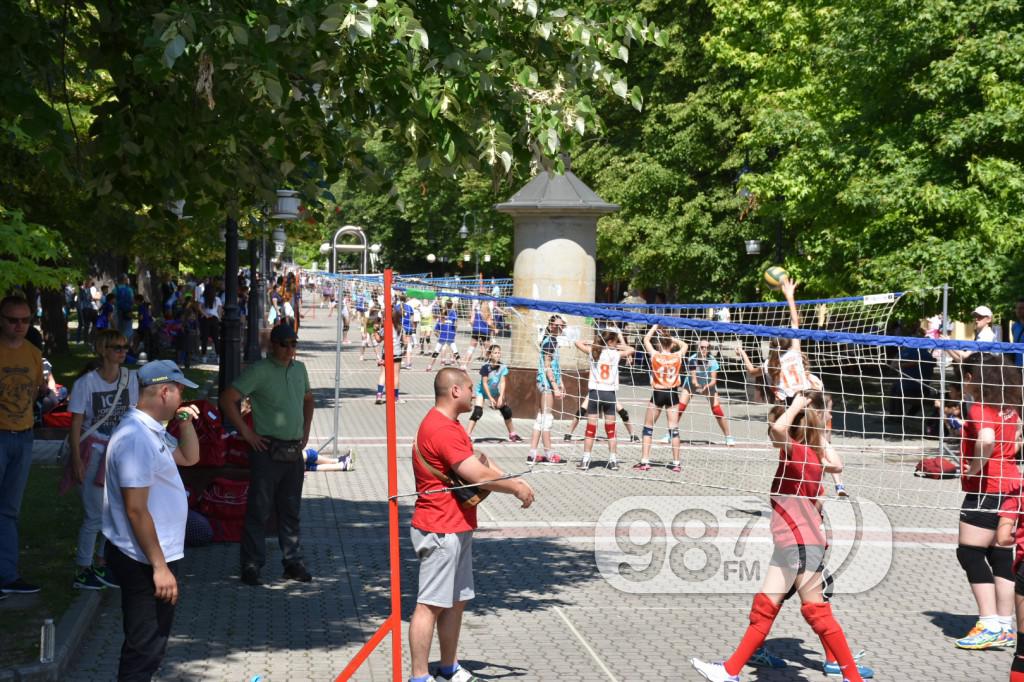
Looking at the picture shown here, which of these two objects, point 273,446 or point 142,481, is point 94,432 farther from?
point 142,481

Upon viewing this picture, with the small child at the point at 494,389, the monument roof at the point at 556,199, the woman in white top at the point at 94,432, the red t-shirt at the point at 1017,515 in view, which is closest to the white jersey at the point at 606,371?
the small child at the point at 494,389

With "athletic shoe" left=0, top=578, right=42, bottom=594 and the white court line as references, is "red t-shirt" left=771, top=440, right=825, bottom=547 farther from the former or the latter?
"athletic shoe" left=0, top=578, right=42, bottom=594

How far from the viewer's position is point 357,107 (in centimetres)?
892

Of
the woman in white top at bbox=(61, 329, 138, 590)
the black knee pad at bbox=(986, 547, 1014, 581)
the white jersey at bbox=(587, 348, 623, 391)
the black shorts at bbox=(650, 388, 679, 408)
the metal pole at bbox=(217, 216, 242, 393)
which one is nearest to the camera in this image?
the black knee pad at bbox=(986, 547, 1014, 581)

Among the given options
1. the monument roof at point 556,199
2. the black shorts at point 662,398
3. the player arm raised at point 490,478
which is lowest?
the player arm raised at point 490,478

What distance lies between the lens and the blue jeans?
849 centimetres

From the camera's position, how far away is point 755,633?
278 inches

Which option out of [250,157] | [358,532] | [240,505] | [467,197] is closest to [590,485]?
[358,532]

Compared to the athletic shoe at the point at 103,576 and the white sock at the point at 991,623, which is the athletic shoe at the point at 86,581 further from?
the white sock at the point at 991,623

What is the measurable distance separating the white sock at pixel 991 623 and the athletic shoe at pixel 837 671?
1.08m

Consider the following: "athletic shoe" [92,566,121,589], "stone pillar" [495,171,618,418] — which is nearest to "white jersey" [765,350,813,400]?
"athletic shoe" [92,566,121,589]

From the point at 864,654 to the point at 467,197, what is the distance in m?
55.3

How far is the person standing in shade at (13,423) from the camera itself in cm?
850

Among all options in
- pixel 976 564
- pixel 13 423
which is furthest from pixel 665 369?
pixel 13 423
